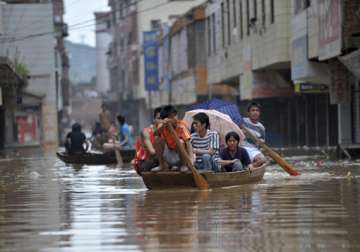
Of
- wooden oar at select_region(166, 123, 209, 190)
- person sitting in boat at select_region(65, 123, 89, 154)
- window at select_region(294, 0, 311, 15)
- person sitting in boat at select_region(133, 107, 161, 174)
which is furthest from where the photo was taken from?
window at select_region(294, 0, 311, 15)

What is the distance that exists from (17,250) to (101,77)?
5301 inches

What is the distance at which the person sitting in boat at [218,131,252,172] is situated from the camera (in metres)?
18.2

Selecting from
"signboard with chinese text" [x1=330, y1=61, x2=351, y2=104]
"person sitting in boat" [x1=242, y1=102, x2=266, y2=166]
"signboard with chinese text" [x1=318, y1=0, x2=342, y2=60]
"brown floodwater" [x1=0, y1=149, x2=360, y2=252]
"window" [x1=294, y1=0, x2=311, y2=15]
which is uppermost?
"window" [x1=294, y1=0, x2=311, y2=15]

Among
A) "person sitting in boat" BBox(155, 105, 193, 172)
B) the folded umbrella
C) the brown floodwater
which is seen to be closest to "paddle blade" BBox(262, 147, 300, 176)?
the folded umbrella

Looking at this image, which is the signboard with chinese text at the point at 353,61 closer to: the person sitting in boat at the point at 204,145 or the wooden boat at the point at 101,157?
the wooden boat at the point at 101,157

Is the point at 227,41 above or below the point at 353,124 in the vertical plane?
above

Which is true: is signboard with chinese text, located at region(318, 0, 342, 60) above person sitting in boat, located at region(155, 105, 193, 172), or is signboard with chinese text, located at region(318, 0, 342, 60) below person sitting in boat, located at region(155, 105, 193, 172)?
above

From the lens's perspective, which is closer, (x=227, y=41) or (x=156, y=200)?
(x=156, y=200)

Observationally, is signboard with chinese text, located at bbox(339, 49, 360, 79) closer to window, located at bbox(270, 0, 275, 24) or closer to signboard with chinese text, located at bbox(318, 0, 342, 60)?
signboard with chinese text, located at bbox(318, 0, 342, 60)

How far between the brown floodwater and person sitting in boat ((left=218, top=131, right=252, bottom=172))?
471 millimetres

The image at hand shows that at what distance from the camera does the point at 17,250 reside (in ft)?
33.7

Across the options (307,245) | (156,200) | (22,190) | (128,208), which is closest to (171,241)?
(307,245)

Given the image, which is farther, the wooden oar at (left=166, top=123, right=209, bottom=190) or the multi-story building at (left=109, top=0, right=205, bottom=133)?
the multi-story building at (left=109, top=0, right=205, bottom=133)

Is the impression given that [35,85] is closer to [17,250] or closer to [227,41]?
[227,41]
